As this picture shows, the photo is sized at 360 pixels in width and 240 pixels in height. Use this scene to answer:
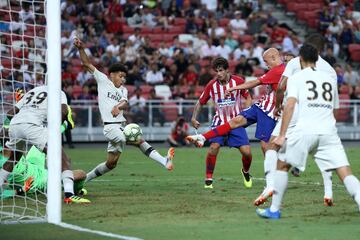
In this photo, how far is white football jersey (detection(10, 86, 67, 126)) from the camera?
13.9 m

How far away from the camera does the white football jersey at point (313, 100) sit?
11.1 m

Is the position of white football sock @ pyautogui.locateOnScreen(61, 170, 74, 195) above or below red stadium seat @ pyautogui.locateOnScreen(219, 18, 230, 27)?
below

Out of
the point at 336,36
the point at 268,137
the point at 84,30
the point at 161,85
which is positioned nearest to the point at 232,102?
the point at 268,137

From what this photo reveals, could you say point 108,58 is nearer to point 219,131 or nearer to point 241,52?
point 241,52

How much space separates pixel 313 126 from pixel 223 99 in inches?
217

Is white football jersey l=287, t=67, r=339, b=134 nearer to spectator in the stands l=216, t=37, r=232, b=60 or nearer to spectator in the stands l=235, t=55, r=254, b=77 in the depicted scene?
spectator in the stands l=235, t=55, r=254, b=77

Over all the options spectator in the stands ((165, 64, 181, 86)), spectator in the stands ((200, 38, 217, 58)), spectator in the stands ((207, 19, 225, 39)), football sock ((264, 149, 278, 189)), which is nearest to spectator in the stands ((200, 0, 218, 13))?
spectator in the stands ((207, 19, 225, 39))

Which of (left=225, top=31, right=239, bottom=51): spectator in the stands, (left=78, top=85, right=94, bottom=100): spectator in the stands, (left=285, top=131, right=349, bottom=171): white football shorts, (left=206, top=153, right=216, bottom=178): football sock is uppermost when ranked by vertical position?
(left=225, top=31, right=239, bottom=51): spectator in the stands

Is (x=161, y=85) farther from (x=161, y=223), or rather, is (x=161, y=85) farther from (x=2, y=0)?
(x=161, y=223)

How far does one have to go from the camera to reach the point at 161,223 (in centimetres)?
1113

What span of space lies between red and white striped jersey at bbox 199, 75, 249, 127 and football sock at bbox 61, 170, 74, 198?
13.2ft

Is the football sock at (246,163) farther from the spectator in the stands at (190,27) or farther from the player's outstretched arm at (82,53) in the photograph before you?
the spectator in the stands at (190,27)

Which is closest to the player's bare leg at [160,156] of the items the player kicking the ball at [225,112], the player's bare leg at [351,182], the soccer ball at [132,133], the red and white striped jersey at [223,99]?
the soccer ball at [132,133]

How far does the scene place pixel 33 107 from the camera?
14.0m
